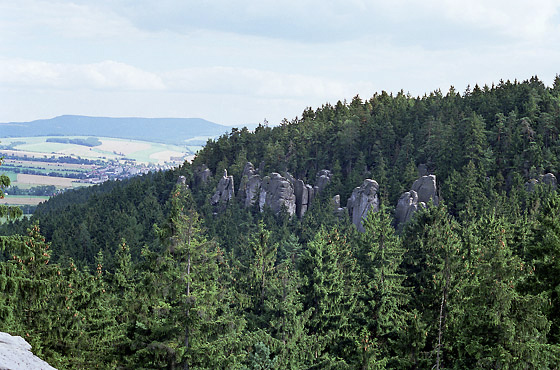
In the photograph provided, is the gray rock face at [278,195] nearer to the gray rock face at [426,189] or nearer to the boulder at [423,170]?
the boulder at [423,170]

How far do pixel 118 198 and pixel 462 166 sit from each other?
248ft

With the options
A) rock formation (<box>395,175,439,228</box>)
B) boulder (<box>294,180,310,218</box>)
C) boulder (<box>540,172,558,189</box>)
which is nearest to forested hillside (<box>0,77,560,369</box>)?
boulder (<box>540,172,558,189</box>)

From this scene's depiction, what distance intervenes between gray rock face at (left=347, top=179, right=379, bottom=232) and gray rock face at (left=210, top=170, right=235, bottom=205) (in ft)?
89.1

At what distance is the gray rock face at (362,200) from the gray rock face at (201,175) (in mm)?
37231

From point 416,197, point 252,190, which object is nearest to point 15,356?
point 416,197

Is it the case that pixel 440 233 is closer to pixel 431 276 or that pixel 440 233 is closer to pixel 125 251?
pixel 431 276

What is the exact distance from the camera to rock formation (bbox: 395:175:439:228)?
80.4 meters

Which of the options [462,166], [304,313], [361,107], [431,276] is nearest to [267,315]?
[304,313]

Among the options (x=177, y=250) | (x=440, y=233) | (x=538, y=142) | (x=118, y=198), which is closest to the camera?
(x=177, y=250)

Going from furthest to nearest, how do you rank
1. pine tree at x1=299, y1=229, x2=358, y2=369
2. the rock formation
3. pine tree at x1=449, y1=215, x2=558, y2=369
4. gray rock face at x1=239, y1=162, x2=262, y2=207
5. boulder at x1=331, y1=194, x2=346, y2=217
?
gray rock face at x1=239, y1=162, x2=262, y2=207
boulder at x1=331, y1=194, x2=346, y2=217
the rock formation
pine tree at x1=299, y1=229, x2=358, y2=369
pine tree at x1=449, y1=215, x2=558, y2=369

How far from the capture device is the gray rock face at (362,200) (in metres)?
86.2

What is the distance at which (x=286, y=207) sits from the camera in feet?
310

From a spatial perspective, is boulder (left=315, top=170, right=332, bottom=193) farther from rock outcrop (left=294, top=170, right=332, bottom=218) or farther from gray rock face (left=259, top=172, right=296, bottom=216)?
gray rock face (left=259, top=172, right=296, bottom=216)

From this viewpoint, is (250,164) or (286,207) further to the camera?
(250,164)
